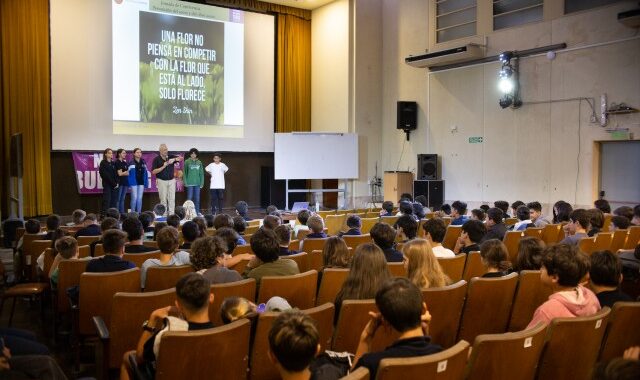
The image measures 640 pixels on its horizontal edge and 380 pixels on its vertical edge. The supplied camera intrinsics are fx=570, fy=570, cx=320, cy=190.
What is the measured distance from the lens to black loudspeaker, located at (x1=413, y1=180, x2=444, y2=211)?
12.8 m

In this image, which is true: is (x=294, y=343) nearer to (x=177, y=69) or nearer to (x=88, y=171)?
(x=88, y=171)

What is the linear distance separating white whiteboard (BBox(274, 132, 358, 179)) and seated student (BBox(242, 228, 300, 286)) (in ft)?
31.0

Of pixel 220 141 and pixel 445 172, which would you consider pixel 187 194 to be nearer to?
pixel 220 141

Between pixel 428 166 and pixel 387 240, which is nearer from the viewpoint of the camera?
pixel 387 240

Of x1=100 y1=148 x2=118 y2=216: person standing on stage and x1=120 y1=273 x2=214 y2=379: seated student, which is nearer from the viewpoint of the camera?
x1=120 y1=273 x2=214 y2=379: seated student

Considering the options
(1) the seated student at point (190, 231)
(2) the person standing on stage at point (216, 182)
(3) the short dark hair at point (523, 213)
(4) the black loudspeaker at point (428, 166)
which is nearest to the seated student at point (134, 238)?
(1) the seated student at point (190, 231)

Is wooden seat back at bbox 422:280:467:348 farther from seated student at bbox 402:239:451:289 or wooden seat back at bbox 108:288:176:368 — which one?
wooden seat back at bbox 108:288:176:368

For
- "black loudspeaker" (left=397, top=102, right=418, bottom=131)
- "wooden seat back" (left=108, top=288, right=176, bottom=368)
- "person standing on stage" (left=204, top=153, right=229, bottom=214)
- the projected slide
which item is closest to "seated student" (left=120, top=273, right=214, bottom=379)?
"wooden seat back" (left=108, top=288, right=176, bottom=368)

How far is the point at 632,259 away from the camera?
429cm

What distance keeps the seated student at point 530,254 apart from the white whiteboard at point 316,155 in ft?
31.3

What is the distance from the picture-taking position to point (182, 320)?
8.21 feet

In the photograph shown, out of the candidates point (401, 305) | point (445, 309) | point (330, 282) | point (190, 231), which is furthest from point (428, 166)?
point (401, 305)

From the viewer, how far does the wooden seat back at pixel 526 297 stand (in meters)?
3.56

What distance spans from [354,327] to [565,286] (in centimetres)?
111
